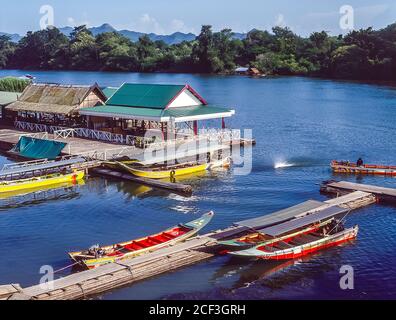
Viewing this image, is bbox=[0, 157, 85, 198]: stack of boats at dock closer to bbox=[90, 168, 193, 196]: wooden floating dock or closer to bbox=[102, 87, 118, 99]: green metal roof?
bbox=[90, 168, 193, 196]: wooden floating dock

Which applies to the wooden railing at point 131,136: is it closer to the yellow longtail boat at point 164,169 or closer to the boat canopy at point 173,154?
the boat canopy at point 173,154

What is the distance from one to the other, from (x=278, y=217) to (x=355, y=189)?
999 centimetres

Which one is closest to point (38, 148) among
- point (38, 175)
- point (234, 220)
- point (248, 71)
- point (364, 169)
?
point (38, 175)

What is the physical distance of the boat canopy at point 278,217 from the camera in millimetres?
28453

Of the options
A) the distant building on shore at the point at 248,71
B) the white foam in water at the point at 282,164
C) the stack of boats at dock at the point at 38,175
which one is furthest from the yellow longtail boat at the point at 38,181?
the distant building on shore at the point at 248,71

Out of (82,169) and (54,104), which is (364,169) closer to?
(82,169)

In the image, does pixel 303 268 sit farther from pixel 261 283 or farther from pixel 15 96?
pixel 15 96

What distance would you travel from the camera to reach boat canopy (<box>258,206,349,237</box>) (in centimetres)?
2783

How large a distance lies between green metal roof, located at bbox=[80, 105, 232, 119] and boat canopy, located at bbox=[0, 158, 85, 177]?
741cm

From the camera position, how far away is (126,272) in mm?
24844

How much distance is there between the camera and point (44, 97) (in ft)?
188

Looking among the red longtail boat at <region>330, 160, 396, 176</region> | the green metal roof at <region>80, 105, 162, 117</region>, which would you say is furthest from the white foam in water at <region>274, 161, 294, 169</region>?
the green metal roof at <region>80, 105, 162, 117</region>
